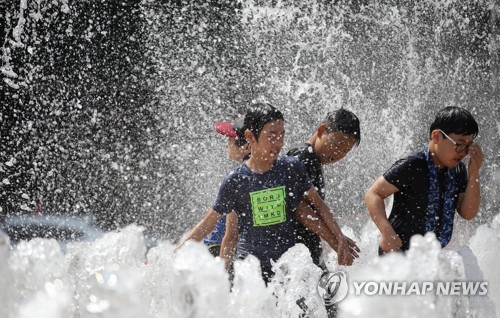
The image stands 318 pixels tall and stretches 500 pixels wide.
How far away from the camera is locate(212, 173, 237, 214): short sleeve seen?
10.9 ft

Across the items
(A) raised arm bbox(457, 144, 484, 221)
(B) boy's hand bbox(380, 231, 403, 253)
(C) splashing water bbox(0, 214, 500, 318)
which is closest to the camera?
(C) splashing water bbox(0, 214, 500, 318)

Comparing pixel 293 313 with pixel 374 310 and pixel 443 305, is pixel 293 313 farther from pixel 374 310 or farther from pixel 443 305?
pixel 374 310

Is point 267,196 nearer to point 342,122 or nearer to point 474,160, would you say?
point 342,122

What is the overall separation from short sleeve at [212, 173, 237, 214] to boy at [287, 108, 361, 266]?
0.37m

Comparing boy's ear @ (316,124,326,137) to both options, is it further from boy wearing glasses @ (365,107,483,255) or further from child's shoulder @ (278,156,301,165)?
boy wearing glasses @ (365,107,483,255)

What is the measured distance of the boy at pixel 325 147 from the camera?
3.51 meters

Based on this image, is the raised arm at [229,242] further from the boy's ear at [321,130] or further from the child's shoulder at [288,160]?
the boy's ear at [321,130]

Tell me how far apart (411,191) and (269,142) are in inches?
25.5

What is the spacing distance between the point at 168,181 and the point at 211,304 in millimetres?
9769

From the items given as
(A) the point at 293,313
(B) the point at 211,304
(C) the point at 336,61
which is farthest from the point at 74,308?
(C) the point at 336,61

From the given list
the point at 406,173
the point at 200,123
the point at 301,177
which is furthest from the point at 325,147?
the point at 200,123

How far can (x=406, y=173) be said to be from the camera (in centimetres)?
312

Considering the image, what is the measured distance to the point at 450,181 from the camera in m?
3.18

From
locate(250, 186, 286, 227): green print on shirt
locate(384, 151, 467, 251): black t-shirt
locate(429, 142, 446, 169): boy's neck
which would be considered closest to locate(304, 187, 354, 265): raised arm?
locate(250, 186, 286, 227): green print on shirt
